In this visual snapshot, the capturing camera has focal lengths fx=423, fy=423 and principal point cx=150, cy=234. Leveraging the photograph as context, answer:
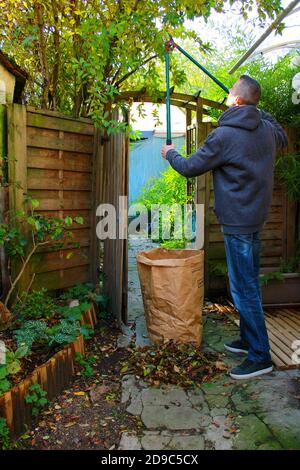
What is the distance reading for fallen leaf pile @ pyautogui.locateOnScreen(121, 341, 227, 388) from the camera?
2.73m

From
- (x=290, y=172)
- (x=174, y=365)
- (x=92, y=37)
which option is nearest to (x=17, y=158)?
(x=92, y=37)

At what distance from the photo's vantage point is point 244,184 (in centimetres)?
273

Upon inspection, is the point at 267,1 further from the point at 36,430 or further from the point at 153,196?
the point at 153,196

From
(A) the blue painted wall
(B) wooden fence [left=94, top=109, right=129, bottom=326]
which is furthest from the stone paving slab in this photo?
(A) the blue painted wall

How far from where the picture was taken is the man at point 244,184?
2.69 meters

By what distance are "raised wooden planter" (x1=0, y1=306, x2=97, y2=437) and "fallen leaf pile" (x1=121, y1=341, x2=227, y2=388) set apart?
0.40m

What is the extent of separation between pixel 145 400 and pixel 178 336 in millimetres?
680

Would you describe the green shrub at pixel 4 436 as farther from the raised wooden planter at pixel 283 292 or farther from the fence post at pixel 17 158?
the raised wooden planter at pixel 283 292

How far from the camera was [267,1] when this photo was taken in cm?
358

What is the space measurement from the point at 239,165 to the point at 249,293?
2.76 feet

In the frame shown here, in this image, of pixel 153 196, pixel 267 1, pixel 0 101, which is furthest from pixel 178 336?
pixel 153 196

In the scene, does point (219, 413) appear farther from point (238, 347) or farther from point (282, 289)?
point (282, 289)

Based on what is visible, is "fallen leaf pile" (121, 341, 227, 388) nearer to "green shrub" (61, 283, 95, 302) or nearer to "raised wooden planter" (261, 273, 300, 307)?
"green shrub" (61, 283, 95, 302)

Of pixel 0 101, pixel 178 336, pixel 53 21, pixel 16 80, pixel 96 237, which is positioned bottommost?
pixel 178 336
